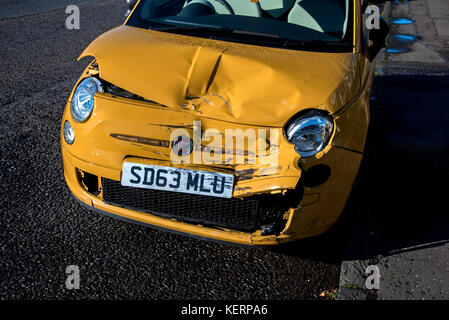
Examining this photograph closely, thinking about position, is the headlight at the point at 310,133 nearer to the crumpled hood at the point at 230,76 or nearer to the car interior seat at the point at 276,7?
the crumpled hood at the point at 230,76

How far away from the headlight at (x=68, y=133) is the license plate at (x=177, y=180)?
0.42 meters

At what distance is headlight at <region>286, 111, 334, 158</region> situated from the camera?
2.52m

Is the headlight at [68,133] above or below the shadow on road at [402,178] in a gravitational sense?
above

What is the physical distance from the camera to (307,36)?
10.5 ft

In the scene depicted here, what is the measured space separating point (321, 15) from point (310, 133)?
127cm

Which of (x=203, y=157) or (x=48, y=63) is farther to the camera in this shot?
(x=48, y=63)

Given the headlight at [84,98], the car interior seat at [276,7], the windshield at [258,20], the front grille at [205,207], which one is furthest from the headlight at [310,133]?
the car interior seat at [276,7]

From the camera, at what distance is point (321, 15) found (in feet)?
11.1

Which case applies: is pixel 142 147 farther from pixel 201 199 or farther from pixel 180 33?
pixel 180 33

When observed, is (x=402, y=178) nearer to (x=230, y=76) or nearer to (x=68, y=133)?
(x=230, y=76)

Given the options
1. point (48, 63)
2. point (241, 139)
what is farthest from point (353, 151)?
point (48, 63)

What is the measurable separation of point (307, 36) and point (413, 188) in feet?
5.23

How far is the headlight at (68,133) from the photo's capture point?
2.73 meters
